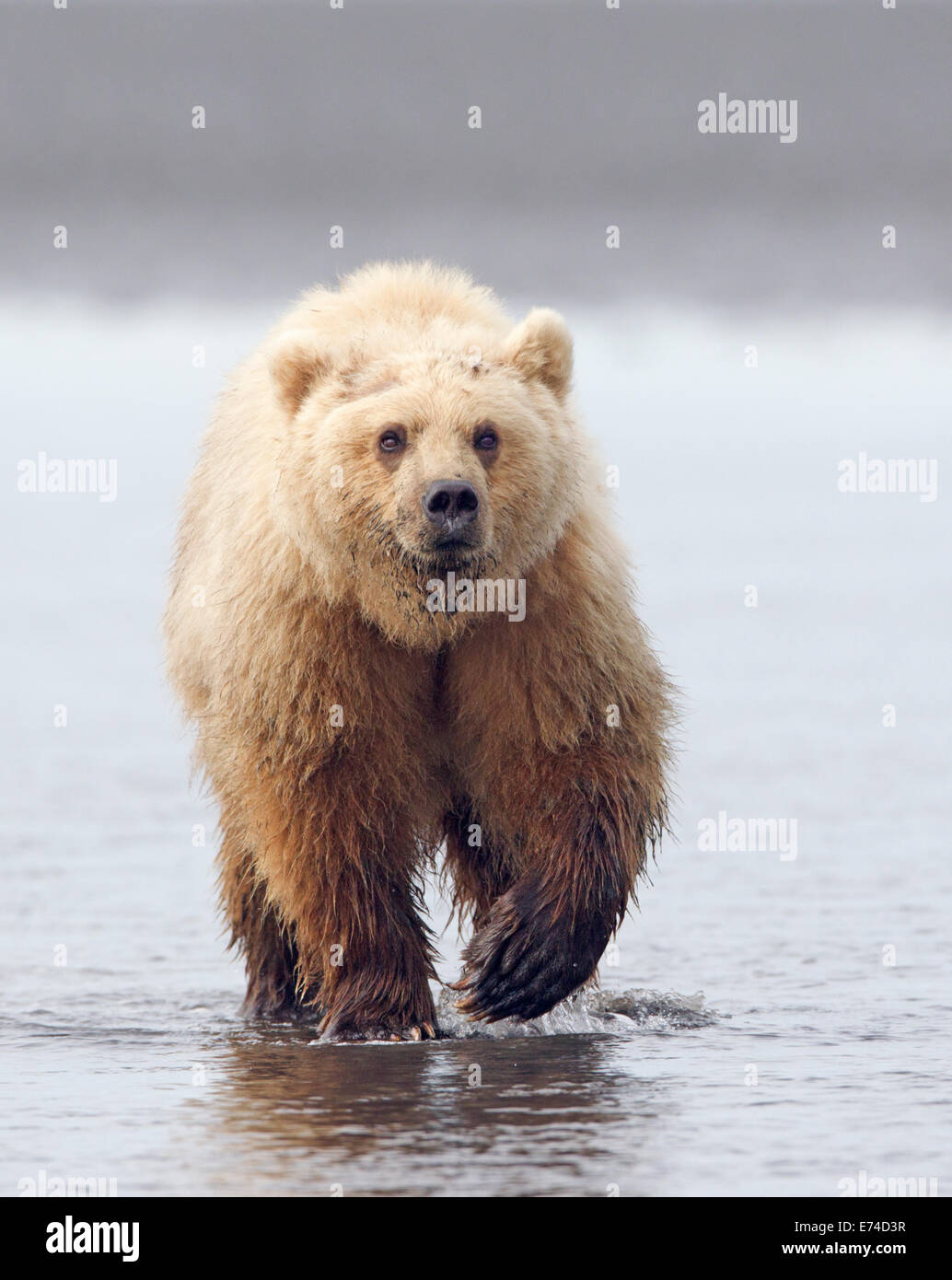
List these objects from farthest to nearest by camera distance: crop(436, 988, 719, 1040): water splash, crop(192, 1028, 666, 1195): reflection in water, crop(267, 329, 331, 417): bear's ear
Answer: crop(436, 988, 719, 1040): water splash, crop(267, 329, 331, 417): bear's ear, crop(192, 1028, 666, 1195): reflection in water

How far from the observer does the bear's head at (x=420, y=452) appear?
835 cm

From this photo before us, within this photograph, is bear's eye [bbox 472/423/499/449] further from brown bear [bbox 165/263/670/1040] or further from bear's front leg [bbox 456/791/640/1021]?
bear's front leg [bbox 456/791/640/1021]

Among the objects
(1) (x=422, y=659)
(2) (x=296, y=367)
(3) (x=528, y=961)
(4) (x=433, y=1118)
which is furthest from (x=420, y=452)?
(4) (x=433, y=1118)

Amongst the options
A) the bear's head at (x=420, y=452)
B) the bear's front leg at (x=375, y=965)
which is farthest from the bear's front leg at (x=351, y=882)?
the bear's head at (x=420, y=452)

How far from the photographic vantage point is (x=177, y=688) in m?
10.9

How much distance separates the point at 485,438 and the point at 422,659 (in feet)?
3.31

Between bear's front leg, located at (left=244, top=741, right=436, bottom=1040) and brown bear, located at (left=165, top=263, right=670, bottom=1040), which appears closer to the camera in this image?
brown bear, located at (left=165, top=263, right=670, bottom=1040)

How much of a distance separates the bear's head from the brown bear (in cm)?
1

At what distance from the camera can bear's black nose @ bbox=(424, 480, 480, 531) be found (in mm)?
8156

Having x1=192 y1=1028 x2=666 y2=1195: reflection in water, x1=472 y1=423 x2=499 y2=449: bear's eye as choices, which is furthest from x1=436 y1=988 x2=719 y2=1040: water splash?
x1=472 y1=423 x2=499 y2=449: bear's eye

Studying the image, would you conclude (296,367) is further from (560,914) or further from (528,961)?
(528,961)

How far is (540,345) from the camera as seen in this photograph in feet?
29.5

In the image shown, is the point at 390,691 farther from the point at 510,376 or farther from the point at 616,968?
the point at 616,968

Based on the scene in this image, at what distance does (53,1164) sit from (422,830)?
2.69 m
